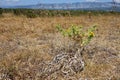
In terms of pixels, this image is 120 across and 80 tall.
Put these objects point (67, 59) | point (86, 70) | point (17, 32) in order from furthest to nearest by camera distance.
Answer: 1. point (17, 32)
2. point (67, 59)
3. point (86, 70)

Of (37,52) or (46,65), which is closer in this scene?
(46,65)

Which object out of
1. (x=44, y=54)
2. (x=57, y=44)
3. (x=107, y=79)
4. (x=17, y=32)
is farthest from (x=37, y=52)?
(x=17, y=32)

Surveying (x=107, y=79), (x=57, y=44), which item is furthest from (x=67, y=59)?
(x=57, y=44)

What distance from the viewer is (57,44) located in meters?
5.93

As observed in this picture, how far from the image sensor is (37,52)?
5.05m

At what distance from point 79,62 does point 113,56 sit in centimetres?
89

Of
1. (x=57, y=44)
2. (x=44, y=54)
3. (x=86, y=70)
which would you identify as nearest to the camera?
(x=86, y=70)

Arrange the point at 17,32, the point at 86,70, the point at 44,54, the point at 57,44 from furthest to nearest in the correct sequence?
the point at 17,32 → the point at 57,44 → the point at 44,54 → the point at 86,70

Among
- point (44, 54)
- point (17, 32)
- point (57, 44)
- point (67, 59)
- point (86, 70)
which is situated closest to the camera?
point (86, 70)

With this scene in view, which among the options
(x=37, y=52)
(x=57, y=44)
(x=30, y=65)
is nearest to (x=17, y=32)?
(x=57, y=44)

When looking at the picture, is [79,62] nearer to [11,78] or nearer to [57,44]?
[11,78]

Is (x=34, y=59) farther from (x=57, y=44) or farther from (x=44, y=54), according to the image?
(x=57, y=44)

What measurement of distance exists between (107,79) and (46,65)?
0.97 meters

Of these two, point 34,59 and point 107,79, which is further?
point 34,59
